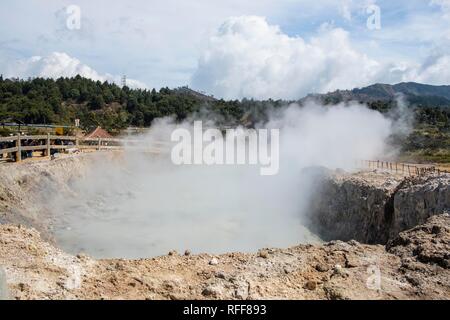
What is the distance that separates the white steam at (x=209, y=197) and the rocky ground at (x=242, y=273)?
4.23 m

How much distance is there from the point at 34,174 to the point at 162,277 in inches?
430

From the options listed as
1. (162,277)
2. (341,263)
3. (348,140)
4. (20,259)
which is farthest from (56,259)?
(348,140)

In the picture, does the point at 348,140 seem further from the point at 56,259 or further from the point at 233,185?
the point at 56,259

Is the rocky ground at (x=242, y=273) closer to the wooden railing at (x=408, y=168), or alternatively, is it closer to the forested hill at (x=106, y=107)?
the wooden railing at (x=408, y=168)

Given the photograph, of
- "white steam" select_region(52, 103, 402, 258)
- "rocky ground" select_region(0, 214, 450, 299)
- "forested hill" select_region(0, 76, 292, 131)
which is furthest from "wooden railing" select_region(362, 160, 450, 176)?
"forested hill" select_region(0, 76, 292, 131)

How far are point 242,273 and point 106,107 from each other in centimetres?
6465

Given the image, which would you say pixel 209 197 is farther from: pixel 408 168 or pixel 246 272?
pixel 246 272

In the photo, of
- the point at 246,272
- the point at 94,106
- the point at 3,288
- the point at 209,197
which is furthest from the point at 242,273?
the point at 94,106

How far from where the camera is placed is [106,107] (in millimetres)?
68125

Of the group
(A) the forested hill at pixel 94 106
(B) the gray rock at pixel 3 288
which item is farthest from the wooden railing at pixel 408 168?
(A) the forested hill at pixel 94 106

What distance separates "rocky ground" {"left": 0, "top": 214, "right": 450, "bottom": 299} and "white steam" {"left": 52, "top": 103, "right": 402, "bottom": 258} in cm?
423

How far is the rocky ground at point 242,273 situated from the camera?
6.34 metres

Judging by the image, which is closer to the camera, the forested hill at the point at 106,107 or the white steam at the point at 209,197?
the white steam at the point at 209,197

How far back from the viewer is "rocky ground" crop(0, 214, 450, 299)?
20.8 feet
